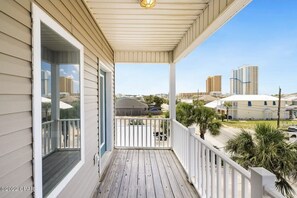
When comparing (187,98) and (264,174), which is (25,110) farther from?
(187,98)

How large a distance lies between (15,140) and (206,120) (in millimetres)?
8649

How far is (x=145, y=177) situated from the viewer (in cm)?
348

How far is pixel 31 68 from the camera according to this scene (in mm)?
1229

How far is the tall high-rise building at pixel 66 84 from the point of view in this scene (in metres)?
1.77

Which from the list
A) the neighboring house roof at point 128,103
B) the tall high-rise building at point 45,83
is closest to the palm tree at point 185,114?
the neighboring house roof at point 128,103

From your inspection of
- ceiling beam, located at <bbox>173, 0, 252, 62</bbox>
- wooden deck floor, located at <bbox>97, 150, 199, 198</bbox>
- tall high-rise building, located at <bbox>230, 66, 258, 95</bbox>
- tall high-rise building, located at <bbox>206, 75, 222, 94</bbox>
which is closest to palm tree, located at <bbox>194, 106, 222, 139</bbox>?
tall high-rise building, located at <bbox>230, 66, 258, 95</bbox>

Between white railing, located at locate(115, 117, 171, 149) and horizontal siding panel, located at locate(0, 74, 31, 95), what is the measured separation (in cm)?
428

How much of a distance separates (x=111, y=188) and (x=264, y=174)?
2483mm

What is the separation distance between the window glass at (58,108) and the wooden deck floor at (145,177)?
1.18 m

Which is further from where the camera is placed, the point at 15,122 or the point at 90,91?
the point at 90,91

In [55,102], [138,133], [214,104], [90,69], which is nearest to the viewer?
[55,102]

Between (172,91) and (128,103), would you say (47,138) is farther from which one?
(128,103)

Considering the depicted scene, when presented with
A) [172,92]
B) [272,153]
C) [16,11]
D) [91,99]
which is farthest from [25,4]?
[272,153]

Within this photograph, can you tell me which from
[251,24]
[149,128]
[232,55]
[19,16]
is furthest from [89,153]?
[232,55]
